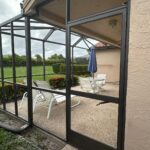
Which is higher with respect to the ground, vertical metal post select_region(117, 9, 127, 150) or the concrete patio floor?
vertical metal post select_region(117, 9, 127, 150)

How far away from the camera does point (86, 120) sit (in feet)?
13.1

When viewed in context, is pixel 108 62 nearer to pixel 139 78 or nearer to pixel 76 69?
pixel 76 69

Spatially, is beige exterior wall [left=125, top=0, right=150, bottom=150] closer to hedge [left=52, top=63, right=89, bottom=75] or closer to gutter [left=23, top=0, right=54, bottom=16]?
gutter [left=23, top=0, right=54, bottom=16]

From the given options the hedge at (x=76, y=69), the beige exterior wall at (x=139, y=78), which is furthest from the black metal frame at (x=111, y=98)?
the hedge at (x=76, y=69)

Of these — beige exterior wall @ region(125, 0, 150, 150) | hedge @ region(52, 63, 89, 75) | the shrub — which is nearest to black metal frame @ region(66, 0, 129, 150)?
beige exterior wall @ region(125, 0, 150, 150)

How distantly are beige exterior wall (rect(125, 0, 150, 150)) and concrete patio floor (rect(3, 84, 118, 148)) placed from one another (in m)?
0.78

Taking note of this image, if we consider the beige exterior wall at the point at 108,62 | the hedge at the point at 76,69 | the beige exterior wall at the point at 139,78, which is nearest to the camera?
the beige exterior wall at the point at 139,78

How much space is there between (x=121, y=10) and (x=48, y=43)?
19.9ft

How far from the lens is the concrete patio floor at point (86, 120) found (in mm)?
3182

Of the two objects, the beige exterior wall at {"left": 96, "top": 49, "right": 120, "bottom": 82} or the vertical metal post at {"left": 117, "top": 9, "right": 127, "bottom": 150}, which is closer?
the vertical metal post at {"left": 117, "top": 9, "right": 127, "bottom": 150}

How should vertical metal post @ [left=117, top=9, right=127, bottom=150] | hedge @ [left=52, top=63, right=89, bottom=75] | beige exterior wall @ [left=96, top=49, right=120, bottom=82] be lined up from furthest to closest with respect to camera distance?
hedge @ [left=52, top=63, right=89, bottom=75] → beige exterior wall @ [left=96, top=49, right=120, bottom=82] → vertical metal post @ [left=117, top=9, right=127, bottom=150]

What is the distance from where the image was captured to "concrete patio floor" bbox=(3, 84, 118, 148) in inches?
125

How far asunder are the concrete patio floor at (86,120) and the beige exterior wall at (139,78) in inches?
30.9

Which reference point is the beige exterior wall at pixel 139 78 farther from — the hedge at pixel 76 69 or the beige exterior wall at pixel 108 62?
the hedge at pixel 76 69
